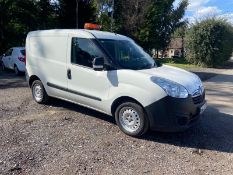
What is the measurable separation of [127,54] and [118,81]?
0.91 meters

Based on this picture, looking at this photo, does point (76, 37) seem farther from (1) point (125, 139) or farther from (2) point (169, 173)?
(2) point (169, 173)

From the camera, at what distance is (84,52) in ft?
21.2

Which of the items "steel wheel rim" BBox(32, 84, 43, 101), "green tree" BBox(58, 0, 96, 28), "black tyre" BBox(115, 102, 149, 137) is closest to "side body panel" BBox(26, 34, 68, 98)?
"steel wheel rim" BBox(32, 84, 43, 101)

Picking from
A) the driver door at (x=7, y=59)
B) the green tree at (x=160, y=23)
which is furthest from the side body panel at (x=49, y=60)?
the green tree at (x=160, y=23)

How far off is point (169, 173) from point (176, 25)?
154ft

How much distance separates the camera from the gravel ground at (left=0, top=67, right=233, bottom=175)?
4.48 m

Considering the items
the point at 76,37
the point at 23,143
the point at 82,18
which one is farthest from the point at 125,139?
the point at 82,18

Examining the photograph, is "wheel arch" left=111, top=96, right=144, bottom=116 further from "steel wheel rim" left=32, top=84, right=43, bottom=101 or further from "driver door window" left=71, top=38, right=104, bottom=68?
"steel wheel rim" left=32, top=84, right=43, bottom=101

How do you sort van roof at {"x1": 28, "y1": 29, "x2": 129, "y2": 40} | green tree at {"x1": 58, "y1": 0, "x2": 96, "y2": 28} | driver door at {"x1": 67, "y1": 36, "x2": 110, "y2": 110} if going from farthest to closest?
1. green tree at {"x1": 58, "y1": 0, "x2": 96, "y2": 28}
2. van roof at {"x1": 28, "y1": 29, "x2": 129, "y2": 40}
3. driver door at {"x1": 67, "y1": 36, "x2": 110, "y2": 110}

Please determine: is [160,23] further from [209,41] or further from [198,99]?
[198,99]

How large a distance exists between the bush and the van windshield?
1828 cm

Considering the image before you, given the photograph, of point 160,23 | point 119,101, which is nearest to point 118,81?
point 119,101

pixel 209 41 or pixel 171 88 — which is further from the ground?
pixel 209 41

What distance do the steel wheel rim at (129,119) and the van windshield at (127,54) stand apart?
874 millimetres
